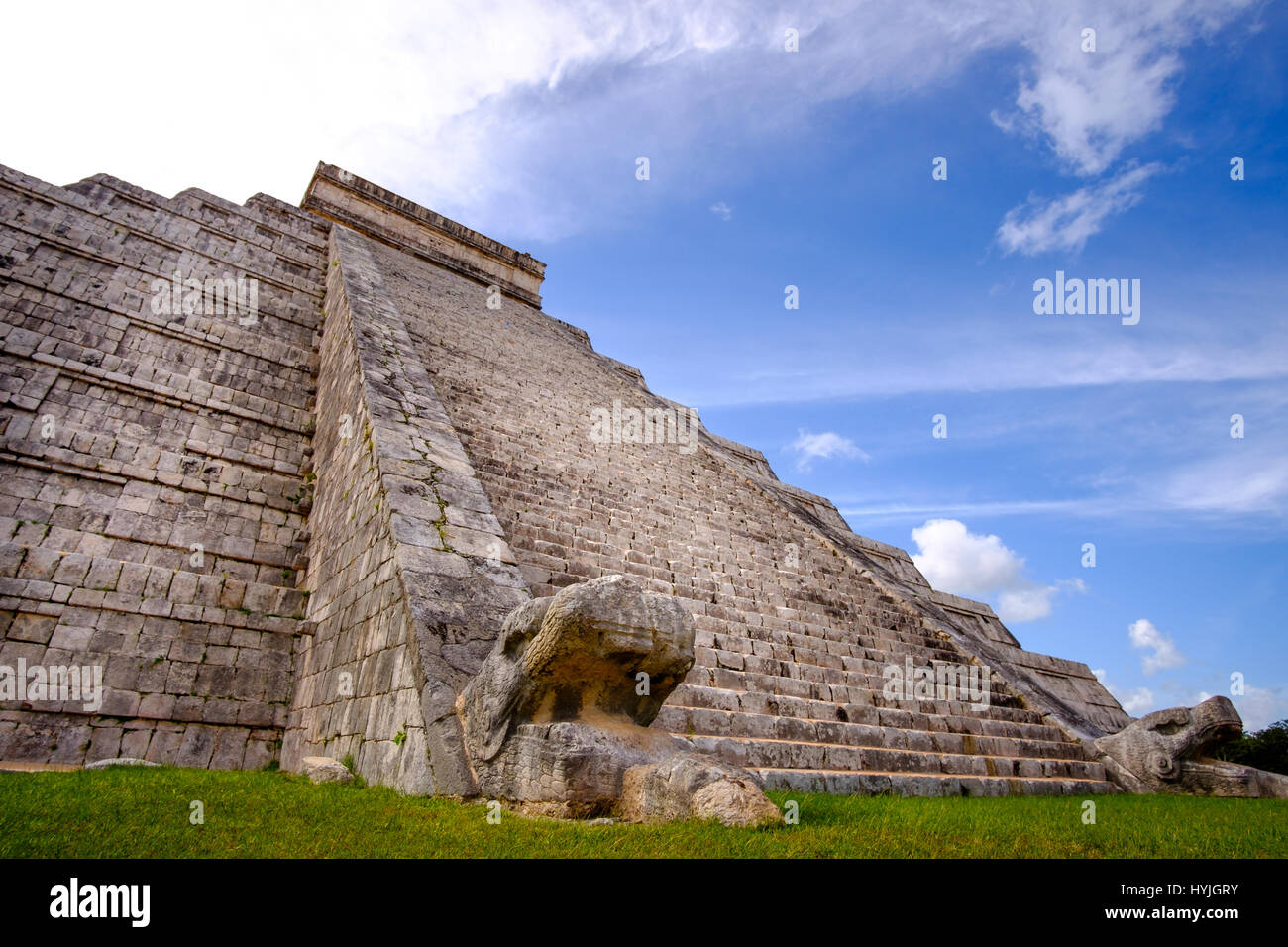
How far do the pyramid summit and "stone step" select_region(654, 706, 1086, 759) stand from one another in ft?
0.10

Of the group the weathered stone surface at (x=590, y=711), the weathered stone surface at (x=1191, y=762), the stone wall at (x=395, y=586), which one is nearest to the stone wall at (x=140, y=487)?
the stone wall at (x=395, y=586)

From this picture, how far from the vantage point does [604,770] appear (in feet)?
10.8

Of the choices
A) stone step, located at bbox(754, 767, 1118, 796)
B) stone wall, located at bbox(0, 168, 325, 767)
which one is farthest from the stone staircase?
stone wall, located at bbox(0, 168, 325, 767)

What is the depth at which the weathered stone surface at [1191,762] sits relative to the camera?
6562 millimetres

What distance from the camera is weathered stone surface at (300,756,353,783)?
4324mm

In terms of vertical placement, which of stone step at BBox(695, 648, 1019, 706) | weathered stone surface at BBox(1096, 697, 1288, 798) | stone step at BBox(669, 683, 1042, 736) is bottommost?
weathered stone surface at BBox(1096, 697, 1288, 798)

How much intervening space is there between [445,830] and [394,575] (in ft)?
7.42

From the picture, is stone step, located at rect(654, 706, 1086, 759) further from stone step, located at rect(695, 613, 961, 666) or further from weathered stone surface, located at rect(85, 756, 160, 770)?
weathered stone surface, located at rect(85, 756, 160, 770)

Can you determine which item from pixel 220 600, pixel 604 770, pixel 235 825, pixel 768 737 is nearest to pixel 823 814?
pixel 604 770

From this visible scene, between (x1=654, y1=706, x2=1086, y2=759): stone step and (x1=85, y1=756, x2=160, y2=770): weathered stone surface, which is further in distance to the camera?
(x1=654, y1=706, x2=1086, y2=759): stone step

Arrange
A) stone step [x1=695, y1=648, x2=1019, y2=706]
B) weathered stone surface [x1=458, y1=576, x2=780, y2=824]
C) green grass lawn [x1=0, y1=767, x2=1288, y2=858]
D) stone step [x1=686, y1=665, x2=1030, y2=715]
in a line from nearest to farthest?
green grass lawn [x1=0, y1=767, x2=1288, y2=858] < weathered stone surface [x1=458, y1=576, x2=780, y2=824] < stone step [x1=686, y1=665, x2=1030, y2=715] < stone step [x1=695, y1=648, x2=1019, y2=706]

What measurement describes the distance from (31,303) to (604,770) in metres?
9.14

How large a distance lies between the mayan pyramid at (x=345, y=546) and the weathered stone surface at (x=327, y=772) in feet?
0.44

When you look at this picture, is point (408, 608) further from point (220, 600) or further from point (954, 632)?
point (954, 632)
